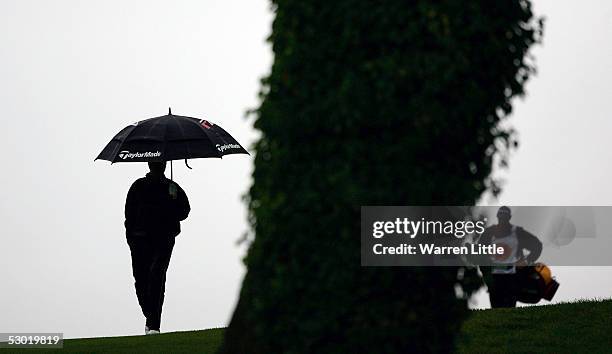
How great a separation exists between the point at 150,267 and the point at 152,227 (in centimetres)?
67

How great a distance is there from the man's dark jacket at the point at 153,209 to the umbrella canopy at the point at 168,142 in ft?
2.32

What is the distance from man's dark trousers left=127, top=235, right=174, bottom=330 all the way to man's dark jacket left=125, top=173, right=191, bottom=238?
116mm

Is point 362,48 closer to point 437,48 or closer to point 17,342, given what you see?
point 437,48

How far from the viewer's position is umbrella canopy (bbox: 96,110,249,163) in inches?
580

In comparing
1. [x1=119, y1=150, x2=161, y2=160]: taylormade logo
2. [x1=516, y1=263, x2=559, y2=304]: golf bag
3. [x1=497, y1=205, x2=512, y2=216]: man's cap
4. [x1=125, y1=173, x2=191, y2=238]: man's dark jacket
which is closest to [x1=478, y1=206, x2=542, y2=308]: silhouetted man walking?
[x1=497, y1=205, x2=512, y2=216]: man's cap

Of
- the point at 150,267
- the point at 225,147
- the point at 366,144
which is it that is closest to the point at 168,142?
the point at 225,147

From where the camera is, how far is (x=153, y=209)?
15.2 metres

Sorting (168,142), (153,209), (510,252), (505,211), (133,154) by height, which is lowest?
(510,252)

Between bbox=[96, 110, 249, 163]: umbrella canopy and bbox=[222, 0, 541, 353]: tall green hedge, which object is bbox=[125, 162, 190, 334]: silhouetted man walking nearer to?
bbox=[96, 110, 249, 163]: umbrella canopy

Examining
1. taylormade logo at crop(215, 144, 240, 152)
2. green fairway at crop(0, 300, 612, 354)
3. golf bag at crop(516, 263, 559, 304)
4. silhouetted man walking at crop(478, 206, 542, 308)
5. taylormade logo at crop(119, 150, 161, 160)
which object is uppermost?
taylormade logo at crop(215, 144, 240, 152)

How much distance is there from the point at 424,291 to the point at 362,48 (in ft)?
6.90

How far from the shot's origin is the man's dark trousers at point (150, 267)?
1529 centimetres

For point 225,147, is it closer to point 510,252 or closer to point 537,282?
point 510,252

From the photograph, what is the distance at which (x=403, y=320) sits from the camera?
8.27 meters
